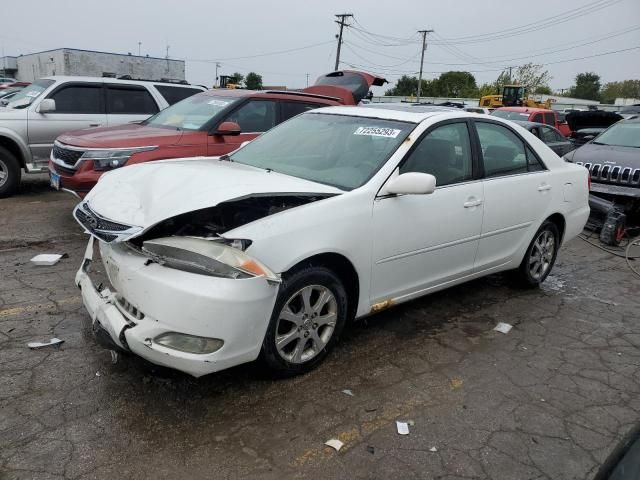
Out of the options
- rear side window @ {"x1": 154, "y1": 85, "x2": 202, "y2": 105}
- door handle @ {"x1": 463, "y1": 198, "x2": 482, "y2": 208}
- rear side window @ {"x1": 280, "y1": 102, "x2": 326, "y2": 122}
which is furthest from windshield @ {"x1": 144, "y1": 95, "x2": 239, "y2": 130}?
door handle @ {"x1": 463, "y1": 198, "x2": 482, "y2": 208}

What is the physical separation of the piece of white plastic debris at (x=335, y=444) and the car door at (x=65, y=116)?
7127mm

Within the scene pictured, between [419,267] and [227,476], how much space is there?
78.8 inches

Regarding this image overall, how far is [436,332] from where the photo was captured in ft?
13.6

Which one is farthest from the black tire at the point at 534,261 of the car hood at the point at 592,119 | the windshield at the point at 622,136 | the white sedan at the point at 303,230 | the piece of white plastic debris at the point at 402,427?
the car hood at the point at 592,119

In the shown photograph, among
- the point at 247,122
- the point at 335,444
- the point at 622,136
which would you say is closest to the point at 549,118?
the point at 622,136

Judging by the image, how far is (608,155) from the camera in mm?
8070

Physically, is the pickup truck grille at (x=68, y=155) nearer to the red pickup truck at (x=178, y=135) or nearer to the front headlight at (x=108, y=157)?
the red pickup truck at (x=178, y=135)

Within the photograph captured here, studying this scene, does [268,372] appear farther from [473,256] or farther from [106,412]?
[473,256]

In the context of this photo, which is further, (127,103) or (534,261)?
(127,103)

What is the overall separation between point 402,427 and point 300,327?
32.1 inches

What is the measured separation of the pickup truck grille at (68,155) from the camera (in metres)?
6.13

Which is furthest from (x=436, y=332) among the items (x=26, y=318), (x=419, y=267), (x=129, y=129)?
(x=129, y=129)

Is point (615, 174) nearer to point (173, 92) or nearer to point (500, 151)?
point (500, 151)

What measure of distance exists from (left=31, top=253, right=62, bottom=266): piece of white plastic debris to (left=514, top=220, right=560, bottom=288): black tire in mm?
4452
